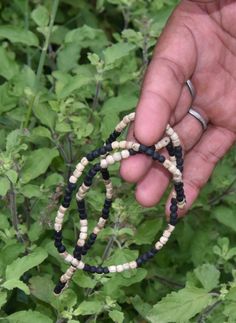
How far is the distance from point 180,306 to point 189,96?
627mm

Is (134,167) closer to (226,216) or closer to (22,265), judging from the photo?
(22,265)

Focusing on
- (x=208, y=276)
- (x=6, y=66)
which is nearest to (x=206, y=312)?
(x=208, y=276)

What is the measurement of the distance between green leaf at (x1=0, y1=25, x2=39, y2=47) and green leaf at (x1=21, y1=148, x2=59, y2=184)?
0.50 metres

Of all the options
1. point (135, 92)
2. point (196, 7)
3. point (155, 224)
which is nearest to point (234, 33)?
point (196, 7)

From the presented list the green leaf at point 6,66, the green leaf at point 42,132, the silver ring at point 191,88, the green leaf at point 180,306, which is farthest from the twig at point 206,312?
the green leaf at point 6,66

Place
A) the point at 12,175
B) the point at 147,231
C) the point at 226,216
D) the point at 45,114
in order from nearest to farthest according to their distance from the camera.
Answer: the point at 12,175, the point at 147,231, the point at 45,114, the point at 226,216

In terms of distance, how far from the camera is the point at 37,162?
7.36 feet

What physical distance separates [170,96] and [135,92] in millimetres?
652

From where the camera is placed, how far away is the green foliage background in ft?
6.68

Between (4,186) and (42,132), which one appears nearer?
(4,186)

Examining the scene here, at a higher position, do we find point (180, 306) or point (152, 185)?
point (152, 185)

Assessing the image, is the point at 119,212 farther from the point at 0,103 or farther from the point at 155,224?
the point at 0,103

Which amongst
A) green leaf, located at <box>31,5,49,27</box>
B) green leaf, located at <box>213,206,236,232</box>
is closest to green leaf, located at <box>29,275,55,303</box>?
green leaf, located at <box>213,206,236,232</box>

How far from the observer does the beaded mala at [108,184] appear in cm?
183
